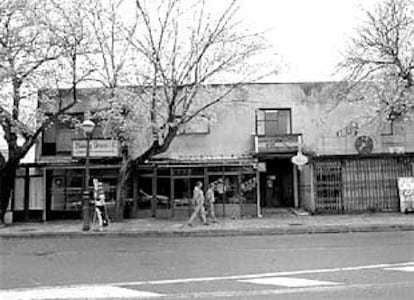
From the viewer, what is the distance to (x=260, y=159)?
24.2 m

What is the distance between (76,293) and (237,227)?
11.4 metres

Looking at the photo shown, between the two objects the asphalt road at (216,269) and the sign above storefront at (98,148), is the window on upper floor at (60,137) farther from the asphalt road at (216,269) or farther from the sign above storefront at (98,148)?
the asphalt road at (216,269)

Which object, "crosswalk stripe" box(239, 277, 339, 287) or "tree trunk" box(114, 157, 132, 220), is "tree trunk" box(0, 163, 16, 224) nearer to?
"tree trunk" box(114, 157, 132, 220)

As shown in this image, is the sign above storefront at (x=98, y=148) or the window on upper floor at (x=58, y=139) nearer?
the sign above storefront at (x=98, y=148)

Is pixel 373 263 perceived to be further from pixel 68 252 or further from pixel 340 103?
pixel 340 103

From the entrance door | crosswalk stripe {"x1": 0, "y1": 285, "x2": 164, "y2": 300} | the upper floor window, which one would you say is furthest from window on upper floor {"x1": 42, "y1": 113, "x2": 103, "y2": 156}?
crosswalk stripe {"x1": 0, "y1": 285, "x2": 164, "y2": 300}

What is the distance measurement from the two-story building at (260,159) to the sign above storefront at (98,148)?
47 mm

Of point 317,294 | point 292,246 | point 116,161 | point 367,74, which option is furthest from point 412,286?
point 116,161

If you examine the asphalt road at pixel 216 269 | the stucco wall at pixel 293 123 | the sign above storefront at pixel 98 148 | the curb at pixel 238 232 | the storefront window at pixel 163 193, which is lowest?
the curb at pixel 238 232

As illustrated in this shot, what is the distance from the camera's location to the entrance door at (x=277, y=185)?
25.5 meters

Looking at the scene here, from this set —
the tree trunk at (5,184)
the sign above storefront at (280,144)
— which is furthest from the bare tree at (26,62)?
the sign above storefront at (280,144)

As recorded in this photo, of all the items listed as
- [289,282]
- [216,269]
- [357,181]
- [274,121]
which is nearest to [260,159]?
[274,121]

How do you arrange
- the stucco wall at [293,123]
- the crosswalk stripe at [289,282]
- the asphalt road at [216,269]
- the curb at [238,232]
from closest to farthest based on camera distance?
the asphalt road at [216,269], the crosswalk stripe at [289,282], the curb at [238,232], the stucco wall at [293,123]

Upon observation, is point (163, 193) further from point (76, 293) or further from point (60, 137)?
point (76, 293)
